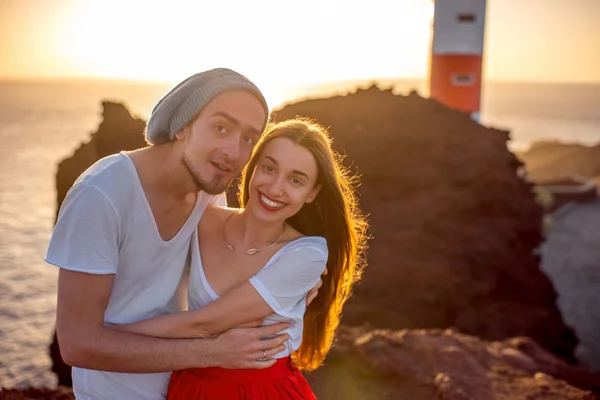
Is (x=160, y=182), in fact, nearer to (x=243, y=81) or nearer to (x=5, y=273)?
(x=243, y=81)

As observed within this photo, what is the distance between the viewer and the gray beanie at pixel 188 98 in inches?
107

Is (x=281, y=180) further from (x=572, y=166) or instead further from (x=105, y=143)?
(x=572, y=166)

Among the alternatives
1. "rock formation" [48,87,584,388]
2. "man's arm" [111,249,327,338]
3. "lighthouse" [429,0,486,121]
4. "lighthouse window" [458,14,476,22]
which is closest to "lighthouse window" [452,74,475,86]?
"lighthouse" [429,0,486,121]

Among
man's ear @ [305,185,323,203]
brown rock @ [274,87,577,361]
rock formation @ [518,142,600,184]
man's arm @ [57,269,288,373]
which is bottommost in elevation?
rock formation @ [518,142,600,184]

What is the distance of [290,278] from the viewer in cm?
295

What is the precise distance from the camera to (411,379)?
5102 millimetres

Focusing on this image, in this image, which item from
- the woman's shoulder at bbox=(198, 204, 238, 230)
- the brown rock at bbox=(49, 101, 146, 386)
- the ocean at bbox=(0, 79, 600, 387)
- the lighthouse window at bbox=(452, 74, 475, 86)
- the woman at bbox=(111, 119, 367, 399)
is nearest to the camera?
the woman at bbox=(111, 119, 367, 399)

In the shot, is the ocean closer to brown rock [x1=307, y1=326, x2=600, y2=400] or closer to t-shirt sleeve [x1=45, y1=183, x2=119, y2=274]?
brown rock [x1=307, y1=326, x2=600, y2=400]

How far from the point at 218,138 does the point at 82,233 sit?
30.4 inches

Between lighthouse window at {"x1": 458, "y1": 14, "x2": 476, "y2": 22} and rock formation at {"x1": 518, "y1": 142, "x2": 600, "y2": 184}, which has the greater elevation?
lighthouse window at {"x1": 458, "y1": 14, "x2": 476, "y2": 22}

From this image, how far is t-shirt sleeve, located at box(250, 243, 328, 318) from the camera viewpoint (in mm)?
2881

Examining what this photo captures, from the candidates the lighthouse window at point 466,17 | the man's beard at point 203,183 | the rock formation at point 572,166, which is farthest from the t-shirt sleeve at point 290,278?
the rock formation at point 572,166

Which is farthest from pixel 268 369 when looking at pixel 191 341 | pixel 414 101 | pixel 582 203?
pixel 582 203

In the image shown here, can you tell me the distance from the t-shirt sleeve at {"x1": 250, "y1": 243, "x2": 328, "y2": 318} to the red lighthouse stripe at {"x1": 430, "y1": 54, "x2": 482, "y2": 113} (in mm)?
20964
